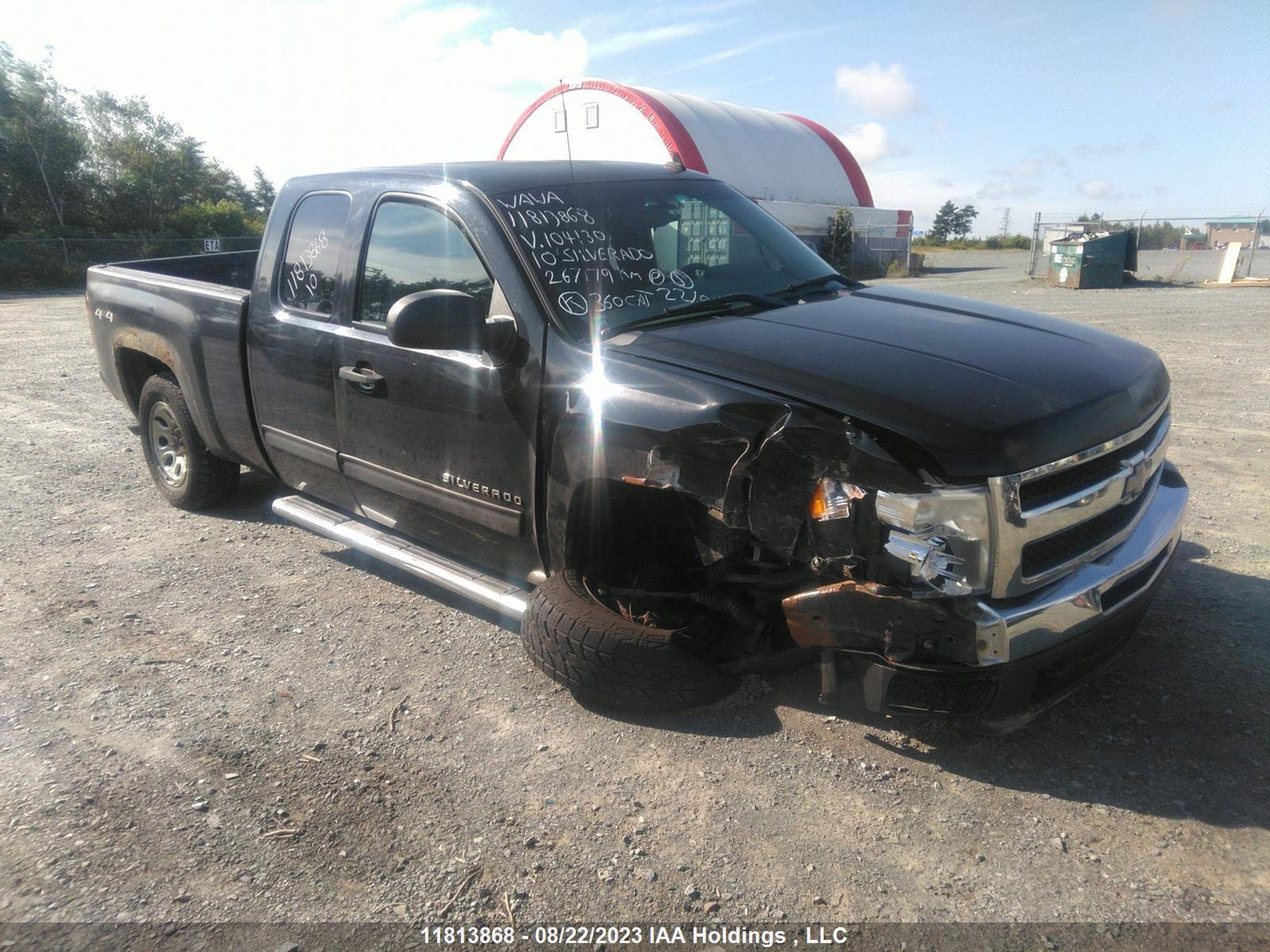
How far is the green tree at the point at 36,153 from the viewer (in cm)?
3916

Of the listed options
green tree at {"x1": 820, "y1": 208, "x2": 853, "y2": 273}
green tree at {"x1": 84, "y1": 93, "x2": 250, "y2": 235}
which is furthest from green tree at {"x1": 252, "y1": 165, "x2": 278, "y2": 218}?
green tree at {"x1": 820, "y1": 208, "x2": 853, "y2": 273}

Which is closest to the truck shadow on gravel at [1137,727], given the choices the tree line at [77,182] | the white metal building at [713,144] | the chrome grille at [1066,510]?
the chrome grille at [1066,510]

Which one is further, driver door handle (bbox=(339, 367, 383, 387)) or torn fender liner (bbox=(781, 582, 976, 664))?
driver door handle (bbox=(339, 367, 383, 387))

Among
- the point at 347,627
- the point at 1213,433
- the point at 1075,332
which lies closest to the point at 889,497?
the point at 1075,332

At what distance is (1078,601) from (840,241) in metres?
32.5

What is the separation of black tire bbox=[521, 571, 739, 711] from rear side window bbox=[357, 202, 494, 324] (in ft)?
3.98

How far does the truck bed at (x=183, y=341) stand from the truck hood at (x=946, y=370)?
2.55 m

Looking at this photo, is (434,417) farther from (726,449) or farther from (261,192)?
(261,192)

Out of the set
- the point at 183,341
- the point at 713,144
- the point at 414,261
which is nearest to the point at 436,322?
the point at 414,261

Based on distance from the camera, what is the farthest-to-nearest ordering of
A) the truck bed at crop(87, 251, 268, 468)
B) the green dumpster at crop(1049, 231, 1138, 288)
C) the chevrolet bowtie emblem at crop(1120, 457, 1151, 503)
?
the green dumpster at crop(1049, 231, 1138, 288)
the truck bed at crop(87, 251, 268, 468)
the chevrolet bowtie emblem at crop(1120, 457, 1151, 503)

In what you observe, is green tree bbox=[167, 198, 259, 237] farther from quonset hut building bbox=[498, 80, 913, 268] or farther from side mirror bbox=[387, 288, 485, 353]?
side mirror bbox=[387, 288, 485, 353]

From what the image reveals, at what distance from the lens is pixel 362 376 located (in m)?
3.85

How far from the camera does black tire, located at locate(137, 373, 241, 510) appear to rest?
534 centimetres

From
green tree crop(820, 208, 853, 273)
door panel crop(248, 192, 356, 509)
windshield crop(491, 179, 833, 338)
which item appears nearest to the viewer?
windshield crop(491, 179, 833, 338)
